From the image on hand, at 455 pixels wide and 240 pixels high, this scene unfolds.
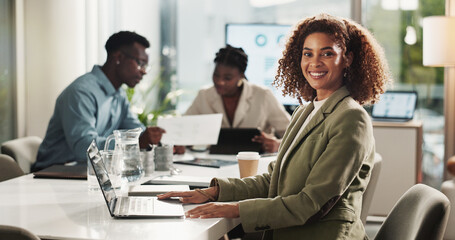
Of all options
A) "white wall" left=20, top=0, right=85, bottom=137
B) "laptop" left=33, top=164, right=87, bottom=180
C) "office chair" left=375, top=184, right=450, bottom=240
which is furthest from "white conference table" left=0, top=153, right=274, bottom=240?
"white wall" left=20, top=0, right=85, bottom=137

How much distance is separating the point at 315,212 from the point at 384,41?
3.51 metres

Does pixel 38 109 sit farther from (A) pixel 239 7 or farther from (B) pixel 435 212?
(B) pixel 435 212

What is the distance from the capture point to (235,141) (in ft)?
10.1

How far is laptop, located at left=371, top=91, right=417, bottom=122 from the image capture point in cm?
443

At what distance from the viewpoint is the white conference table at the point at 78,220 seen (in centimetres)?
152

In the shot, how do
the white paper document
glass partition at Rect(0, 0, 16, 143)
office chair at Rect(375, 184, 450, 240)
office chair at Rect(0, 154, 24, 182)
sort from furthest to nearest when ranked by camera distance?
glass partition at Rect(0, 0, 16, 143) → the white paper document → office chair at Rect(0, 154, 24, 182) → office chair at Rect(375, 184, 450, 240)

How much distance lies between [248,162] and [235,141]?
31.3 inches

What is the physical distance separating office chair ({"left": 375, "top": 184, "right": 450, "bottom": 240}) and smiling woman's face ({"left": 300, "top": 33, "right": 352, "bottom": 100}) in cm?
44

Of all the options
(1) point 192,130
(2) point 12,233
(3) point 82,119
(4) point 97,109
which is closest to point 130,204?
(2) point 12,233

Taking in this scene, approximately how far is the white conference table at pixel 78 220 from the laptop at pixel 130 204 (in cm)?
2

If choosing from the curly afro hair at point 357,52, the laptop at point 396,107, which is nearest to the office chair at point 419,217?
the curly afro hair at point 357,52

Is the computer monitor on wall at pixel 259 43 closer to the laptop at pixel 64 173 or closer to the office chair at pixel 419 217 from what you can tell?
the laptop at pixel 64 173

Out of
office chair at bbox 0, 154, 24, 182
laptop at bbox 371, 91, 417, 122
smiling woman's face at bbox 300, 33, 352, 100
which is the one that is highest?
smiling woman's face at bbox 300, 33, 352, 100

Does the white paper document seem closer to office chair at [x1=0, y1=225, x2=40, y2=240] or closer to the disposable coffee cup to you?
the disposable coffee cup
